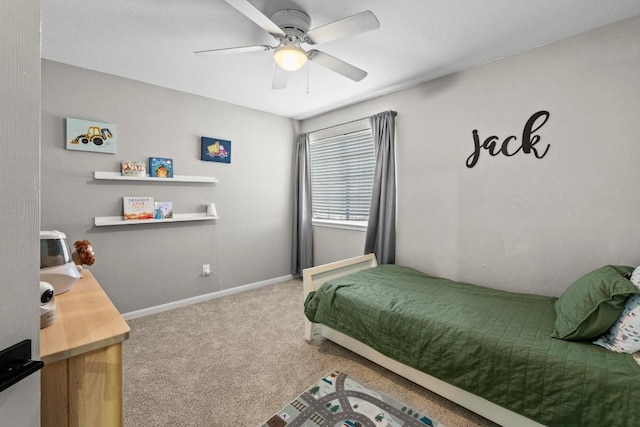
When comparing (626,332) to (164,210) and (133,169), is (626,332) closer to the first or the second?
(164,210)

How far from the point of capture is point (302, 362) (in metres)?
2.09

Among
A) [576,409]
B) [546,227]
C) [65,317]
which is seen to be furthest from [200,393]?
[546,227]

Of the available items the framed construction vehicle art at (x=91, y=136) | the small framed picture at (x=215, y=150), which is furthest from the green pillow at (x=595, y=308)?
the framed construction vehicle art at (x=91, y=136)

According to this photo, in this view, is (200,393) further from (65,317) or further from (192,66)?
(192,66)

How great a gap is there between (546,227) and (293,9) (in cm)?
240

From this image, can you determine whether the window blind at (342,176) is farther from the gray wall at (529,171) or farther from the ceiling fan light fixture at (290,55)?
the ceiling fan light fixture at (290,55)

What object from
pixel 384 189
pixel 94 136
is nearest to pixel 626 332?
pixel 384 189

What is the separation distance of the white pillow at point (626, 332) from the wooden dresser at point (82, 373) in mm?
2154

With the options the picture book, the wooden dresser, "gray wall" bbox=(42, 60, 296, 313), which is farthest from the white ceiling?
the wooden dresser

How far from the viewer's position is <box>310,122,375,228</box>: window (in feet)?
11.4

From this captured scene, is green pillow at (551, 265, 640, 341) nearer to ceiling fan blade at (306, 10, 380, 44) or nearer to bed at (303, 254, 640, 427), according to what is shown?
bed at (303, 254, 640, 427)

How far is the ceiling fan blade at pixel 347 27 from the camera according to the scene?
4.88 ft

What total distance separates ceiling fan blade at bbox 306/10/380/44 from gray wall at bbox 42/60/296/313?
197 centimetres

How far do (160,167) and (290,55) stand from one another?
1.95m
